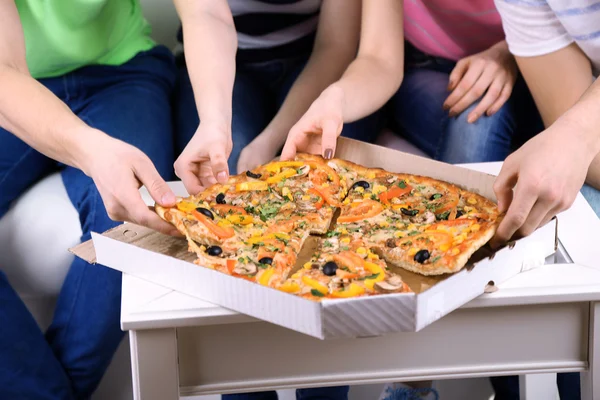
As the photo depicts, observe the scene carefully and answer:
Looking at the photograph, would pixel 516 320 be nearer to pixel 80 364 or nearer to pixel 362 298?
pixel 362 298

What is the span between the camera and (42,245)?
75.6 inches

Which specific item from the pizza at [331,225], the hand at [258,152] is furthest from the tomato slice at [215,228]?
the hand at [258,152]

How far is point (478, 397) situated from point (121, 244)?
1320 millimetres

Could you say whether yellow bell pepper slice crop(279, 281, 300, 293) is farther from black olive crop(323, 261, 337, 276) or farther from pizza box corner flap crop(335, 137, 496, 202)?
pizza box corner flap crop(335, 137, 496, 202)

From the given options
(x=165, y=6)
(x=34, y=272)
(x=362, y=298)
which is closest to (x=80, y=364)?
(x=34, y=272)

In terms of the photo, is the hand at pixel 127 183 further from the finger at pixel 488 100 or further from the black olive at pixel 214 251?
the finger at pixel 488 100

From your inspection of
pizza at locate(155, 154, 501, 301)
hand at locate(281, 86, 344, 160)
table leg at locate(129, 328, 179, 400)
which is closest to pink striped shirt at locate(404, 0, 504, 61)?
hand at locate(281, 86, 344, 160)

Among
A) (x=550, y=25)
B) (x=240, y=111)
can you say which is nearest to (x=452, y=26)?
(x=550, y=25)

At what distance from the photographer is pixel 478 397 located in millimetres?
2225

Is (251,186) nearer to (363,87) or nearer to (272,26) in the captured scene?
(363,87)

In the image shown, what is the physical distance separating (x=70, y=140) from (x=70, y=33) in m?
0.59

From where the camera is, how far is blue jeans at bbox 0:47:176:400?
1775 mm

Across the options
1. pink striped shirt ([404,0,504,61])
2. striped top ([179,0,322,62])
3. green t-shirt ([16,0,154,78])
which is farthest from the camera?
striped top ([179,0,322,62])

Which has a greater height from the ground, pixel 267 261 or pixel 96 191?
pixel 96 191
